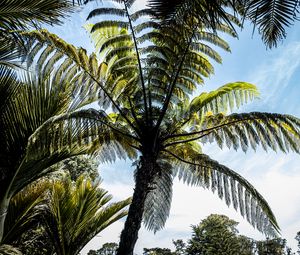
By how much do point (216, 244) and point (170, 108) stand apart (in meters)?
21.4

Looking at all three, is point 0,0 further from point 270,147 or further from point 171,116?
point 270,147

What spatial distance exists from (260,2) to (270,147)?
362 cm

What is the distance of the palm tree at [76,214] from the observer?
6715mm

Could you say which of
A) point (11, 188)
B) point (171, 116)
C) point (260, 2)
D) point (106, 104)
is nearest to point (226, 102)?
point (171, 116)

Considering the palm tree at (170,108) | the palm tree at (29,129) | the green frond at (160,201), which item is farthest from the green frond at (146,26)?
the green frond at (160,201)

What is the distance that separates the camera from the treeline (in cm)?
2539

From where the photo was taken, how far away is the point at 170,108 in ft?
23.2

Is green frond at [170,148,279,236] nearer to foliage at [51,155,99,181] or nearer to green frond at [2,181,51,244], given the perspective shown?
green frond at [2,181,51,244]

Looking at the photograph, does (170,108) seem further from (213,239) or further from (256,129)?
(213,239)

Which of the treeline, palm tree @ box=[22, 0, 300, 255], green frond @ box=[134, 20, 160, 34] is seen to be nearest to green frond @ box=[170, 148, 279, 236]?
palm tree @ box=[22, 0, 300, 255]

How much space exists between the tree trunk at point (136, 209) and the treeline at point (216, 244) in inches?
746

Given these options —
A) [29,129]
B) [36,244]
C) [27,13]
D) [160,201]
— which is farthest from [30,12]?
A: [36,244]

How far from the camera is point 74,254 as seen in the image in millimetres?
6965

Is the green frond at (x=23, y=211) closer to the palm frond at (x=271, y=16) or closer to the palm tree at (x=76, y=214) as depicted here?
the palm tree at (x=76, y=214)
